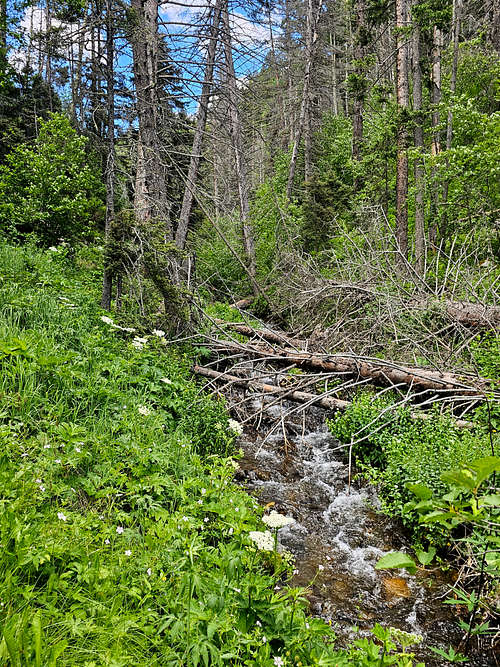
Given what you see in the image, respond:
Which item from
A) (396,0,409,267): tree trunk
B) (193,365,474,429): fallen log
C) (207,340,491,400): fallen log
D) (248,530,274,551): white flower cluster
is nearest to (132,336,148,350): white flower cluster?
(193,365,474,429): fallen log

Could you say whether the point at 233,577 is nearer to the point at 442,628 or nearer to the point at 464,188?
the point at 442,628

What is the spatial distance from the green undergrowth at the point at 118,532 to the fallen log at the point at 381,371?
A: 2181 mm

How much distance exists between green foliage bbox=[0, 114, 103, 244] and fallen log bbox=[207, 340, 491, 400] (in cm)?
789

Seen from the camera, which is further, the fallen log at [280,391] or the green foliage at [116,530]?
the fallen log at [280,391]

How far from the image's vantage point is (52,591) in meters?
1.98

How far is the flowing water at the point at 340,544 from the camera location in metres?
3.44

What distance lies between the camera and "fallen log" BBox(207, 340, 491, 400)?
5395 mm

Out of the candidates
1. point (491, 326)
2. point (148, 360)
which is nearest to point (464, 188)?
point (491, 326)

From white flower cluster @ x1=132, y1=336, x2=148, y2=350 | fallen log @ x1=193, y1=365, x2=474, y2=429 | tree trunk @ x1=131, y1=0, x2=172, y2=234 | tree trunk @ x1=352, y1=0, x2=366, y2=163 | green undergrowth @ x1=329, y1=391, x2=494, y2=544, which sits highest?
tree trunk @ x1=352, y1=0, x2=366, y2=163

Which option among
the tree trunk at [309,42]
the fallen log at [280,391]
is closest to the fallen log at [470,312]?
the fallen log at [280,391]

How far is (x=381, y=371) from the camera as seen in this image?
6004 millimetres

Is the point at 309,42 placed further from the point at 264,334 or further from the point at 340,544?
the point at 340,544

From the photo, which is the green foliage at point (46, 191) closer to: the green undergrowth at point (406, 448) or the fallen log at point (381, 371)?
the fallen log at point (381, 371)

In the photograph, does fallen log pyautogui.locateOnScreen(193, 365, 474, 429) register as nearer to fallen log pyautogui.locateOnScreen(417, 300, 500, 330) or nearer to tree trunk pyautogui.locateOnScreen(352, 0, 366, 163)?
fallen log pyautogui.locateOnScreen(417, 300, 500, 330)
